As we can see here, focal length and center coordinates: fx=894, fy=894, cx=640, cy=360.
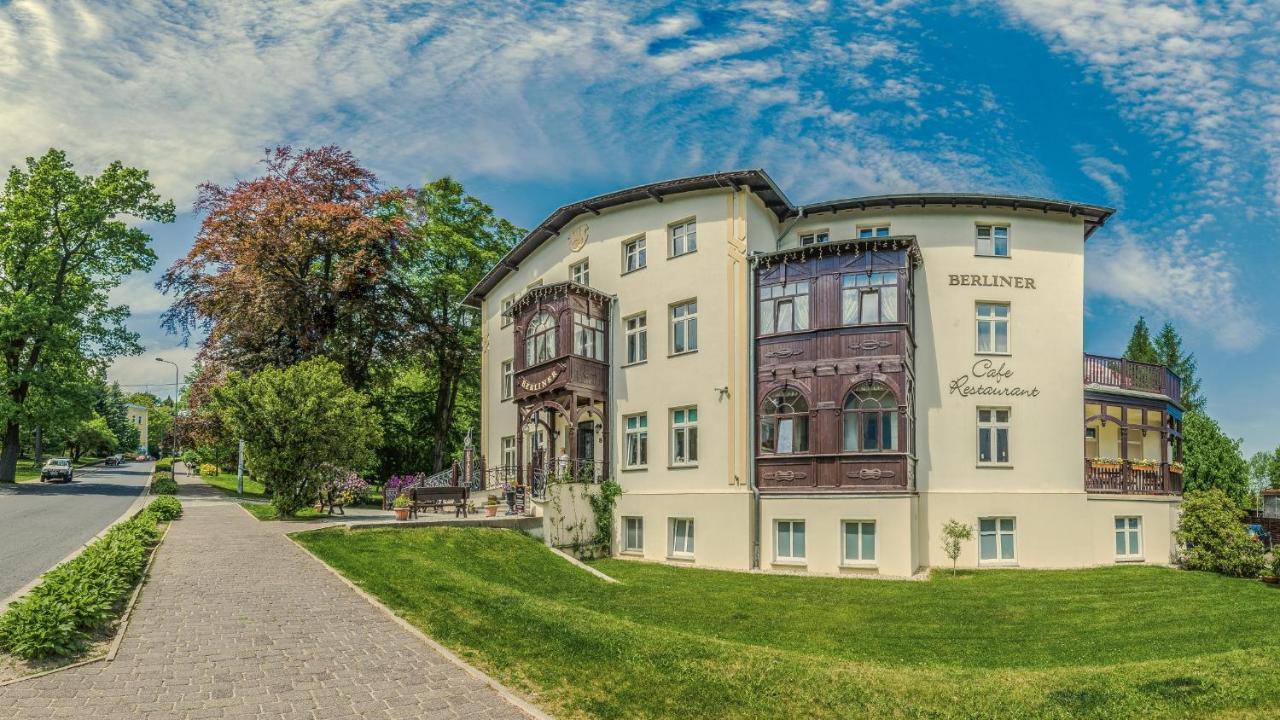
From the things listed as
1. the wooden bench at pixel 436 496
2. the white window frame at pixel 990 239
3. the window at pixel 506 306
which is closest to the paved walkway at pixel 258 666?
the wooden bench at pixel 436 496

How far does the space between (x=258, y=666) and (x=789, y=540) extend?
15648 millimetres

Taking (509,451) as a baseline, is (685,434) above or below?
above

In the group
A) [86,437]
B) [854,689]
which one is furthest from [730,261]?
[86,437]

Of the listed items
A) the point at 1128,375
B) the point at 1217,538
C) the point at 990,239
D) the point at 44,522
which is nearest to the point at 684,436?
the point at 990,239

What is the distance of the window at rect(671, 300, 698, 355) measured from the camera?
25.7 meters

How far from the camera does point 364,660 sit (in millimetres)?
10711

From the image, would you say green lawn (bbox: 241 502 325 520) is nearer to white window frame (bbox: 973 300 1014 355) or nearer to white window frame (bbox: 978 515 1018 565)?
white window frame (bbox: 978 515 1018 565)

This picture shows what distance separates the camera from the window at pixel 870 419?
75.7 feet

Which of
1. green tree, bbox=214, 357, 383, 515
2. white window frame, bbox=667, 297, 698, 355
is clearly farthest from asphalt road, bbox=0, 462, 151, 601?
white window frame, bbox=667, 297, 698, 355

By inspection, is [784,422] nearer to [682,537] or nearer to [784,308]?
[784,308]

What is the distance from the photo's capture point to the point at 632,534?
26297 mm

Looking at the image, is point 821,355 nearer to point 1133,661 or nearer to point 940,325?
point 940,325

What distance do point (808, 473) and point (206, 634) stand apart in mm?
15572

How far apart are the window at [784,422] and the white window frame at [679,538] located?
3017 millimetres
